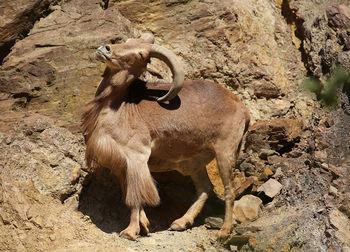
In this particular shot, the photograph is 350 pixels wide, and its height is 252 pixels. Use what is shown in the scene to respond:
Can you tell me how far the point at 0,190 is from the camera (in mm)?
6059

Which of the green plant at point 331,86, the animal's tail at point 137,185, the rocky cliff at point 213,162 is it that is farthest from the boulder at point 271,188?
the green plant at point 331,86

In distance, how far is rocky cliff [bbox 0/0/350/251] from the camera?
20.2ft

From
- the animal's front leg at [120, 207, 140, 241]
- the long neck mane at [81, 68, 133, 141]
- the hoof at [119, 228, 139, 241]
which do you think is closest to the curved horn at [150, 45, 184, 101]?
the long neck mane at [81, 68, 133, 141]

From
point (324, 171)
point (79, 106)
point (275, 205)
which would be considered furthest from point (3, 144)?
point (324, 171)

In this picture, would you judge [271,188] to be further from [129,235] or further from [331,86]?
[331,86]

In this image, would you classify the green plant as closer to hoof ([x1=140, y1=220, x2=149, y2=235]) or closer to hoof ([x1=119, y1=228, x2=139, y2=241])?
hoof ([x1=119, y1=228, x2=139, y2=241])

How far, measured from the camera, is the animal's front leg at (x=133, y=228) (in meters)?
6.15

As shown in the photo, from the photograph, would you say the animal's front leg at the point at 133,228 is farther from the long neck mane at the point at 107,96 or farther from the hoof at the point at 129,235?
the long neck mane at the point at 107,96

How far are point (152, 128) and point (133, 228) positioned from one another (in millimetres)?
1375

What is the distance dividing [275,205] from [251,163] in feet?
3.86

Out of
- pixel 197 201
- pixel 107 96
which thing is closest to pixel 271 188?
pixel 197 201

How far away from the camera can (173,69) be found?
21.9ft

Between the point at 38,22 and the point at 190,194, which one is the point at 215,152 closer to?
the point at 190,194

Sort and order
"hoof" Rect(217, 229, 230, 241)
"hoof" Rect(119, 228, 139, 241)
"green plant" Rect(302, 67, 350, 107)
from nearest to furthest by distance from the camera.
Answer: "green plant" Rect(302, 67, 350, 107)
"hoof" Rect(119, 228, 139, 241)
"hoof" Rect(217, 229, 230, 241)
